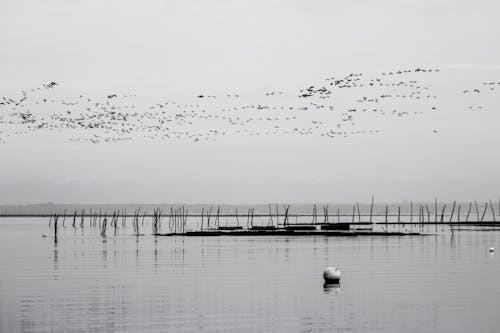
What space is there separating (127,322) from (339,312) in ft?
32.3

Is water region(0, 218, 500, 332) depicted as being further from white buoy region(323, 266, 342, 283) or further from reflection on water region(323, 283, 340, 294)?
white buoy region(323, 266, 342, 283)

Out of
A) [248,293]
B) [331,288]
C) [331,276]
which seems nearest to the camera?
[248,293]

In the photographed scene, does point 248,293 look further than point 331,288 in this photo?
No

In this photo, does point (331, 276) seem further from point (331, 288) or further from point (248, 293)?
point (248, 293)

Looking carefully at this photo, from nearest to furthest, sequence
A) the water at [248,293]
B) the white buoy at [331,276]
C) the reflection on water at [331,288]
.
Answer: the water at [248,293], the reflection on water at [331,288], the white buoy at [331,276]

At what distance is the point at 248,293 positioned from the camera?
50.3 meters

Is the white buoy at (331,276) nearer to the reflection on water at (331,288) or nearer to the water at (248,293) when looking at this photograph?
the reflection on water at (331,288)

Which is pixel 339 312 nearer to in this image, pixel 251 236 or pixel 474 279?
pixel 474 279

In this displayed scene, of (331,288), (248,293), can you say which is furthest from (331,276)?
(248,293)

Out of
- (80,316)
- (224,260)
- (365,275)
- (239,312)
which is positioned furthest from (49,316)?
(224,260)

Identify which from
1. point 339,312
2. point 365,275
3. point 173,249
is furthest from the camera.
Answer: point 173,249

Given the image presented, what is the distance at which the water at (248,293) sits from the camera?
38.1 metres

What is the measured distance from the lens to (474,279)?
5909cm

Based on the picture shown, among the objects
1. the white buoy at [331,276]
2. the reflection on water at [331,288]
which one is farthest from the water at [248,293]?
the white buoy at [331,276]
